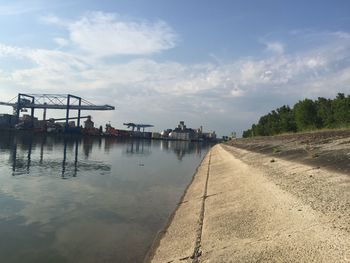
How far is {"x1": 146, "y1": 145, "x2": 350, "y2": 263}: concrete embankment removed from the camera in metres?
7.04

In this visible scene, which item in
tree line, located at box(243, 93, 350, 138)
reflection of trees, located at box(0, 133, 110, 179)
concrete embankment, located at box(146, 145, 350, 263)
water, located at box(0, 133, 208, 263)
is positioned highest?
tree line, located at box(243, 93, 350, 138)

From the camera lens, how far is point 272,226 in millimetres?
8805

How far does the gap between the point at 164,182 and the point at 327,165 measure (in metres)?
16.5

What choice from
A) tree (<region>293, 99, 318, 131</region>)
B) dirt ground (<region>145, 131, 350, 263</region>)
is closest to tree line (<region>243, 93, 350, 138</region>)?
tree (<region>293, 99, 318, 131</region>)

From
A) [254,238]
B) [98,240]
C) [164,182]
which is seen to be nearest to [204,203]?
[98,240]

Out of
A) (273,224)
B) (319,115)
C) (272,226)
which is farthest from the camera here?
(319,115)

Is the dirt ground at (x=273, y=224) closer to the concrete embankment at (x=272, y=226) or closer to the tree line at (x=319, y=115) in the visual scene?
the concrete embankment at (x=272, y=226)

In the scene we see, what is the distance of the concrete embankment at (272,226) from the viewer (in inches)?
277

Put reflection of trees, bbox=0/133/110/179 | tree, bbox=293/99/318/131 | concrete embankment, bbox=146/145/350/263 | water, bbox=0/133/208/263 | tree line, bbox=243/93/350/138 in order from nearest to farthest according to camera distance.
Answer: concrete embankment, bbox=146/145/350/263 < water, bbox=0/133/208/263 < reflection of trees, bbox=0/133/110/179 < tree line, bbox=243/93/350/138 < tree, bbox=293/99/318/131

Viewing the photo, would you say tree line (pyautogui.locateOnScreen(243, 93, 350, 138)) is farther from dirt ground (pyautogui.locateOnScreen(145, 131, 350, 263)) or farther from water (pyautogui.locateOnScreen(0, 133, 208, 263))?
dirt ground (pyautogui.locateOnScreen(145, 131, 350, 263))

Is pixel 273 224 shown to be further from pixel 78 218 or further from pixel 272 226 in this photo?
Result: pixel 78 218

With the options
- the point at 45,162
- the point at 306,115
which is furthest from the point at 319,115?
the point at 45,162

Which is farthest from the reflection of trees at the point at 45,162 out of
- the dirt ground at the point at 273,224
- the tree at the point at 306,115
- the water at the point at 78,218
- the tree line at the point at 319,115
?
the tree at the point at 306,115

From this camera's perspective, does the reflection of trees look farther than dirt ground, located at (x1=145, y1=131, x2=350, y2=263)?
Yes
